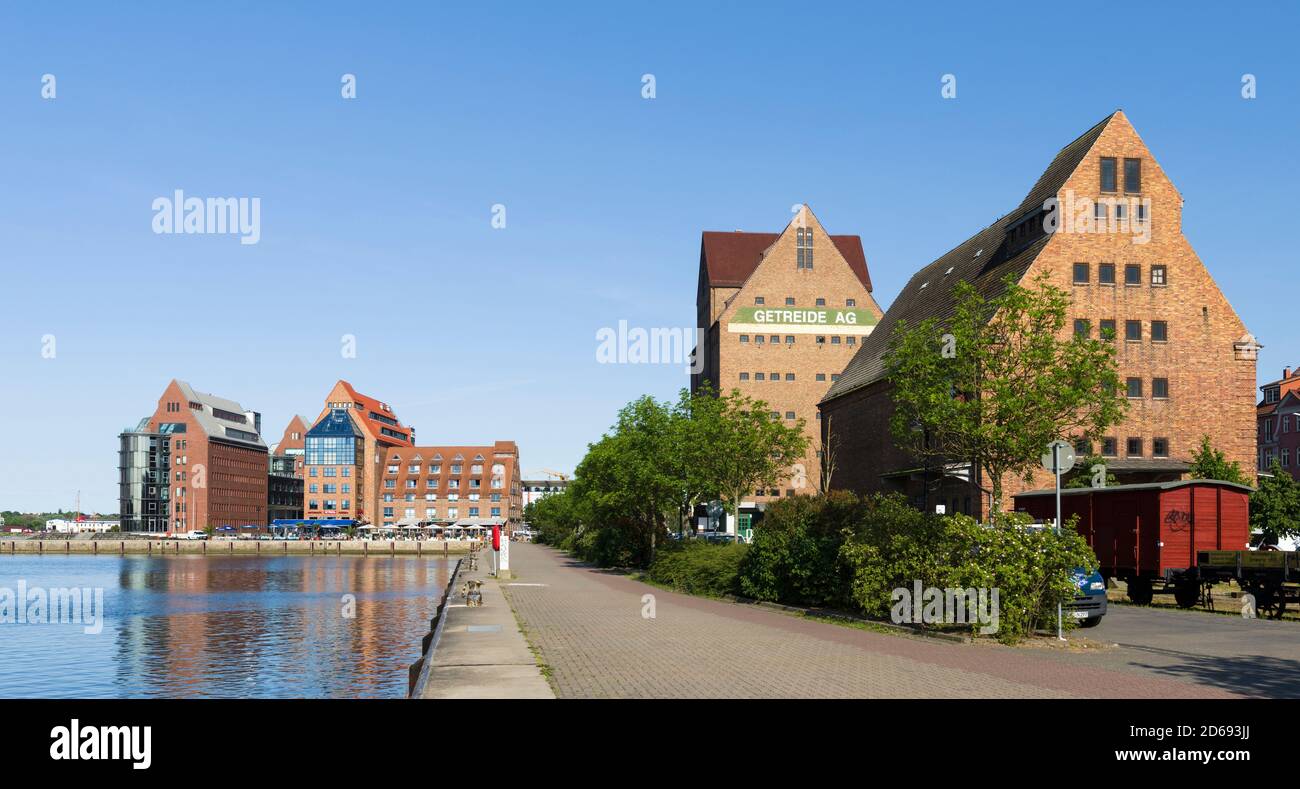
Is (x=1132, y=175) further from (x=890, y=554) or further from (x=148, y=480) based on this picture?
(x=148, y=480)

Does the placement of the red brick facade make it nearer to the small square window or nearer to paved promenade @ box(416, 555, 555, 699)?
the small square window

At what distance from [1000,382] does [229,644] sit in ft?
79.6

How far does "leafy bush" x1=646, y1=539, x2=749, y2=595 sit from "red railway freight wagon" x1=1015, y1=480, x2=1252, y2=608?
33.2 ft

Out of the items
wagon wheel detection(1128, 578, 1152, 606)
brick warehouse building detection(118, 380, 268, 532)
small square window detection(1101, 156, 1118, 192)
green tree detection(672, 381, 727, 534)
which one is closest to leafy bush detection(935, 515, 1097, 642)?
wagon wheel detection(1128, 578, 1152, 606)

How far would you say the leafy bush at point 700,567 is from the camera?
3325 cm

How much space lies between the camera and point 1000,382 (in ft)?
95.4

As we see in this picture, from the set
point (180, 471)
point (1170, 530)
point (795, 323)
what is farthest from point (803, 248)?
point (180, 471)

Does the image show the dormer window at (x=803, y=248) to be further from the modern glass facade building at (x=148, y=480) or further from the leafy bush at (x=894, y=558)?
the modern glass facade building at (x=148, y=480)

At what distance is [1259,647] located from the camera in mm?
19047

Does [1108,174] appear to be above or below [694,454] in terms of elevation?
above

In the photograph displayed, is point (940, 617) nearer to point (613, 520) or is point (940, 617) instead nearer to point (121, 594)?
point (613, 520)
